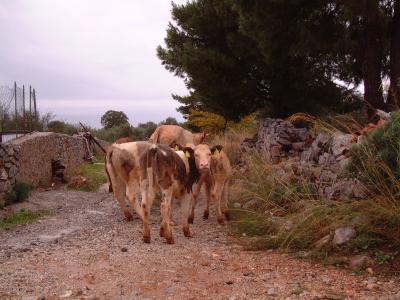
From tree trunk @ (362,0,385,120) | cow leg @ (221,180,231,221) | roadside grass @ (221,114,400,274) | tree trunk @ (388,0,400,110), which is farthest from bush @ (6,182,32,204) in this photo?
tree trunk @ (388,0,400,110)

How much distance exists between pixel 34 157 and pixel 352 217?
31.5 feet

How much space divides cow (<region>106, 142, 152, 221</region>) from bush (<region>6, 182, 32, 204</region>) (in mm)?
2794

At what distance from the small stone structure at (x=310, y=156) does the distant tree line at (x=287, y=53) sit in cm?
169

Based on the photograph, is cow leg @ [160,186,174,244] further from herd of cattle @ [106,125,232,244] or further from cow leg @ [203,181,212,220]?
cow leg @ [203,181,212,220]

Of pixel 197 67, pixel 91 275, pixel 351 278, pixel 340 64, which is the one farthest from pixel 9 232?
pixel 340 64

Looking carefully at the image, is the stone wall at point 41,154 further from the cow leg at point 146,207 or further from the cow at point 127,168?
the cow leg at point 146,207

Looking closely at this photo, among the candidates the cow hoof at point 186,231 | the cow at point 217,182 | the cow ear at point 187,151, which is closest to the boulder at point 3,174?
the cow at point 217,182

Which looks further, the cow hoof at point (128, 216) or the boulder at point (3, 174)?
the boulder at point (3, 174)

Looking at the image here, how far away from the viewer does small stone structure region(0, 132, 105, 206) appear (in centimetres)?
1079

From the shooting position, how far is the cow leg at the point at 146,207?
702cm

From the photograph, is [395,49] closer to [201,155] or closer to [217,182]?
[217,182]

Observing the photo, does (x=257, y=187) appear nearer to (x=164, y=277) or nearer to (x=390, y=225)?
(x=390, y=225)

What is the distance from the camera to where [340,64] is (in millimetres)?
13266

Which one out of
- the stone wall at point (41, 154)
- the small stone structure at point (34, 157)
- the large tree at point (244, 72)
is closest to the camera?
the small stone structure at point (34, 157)
